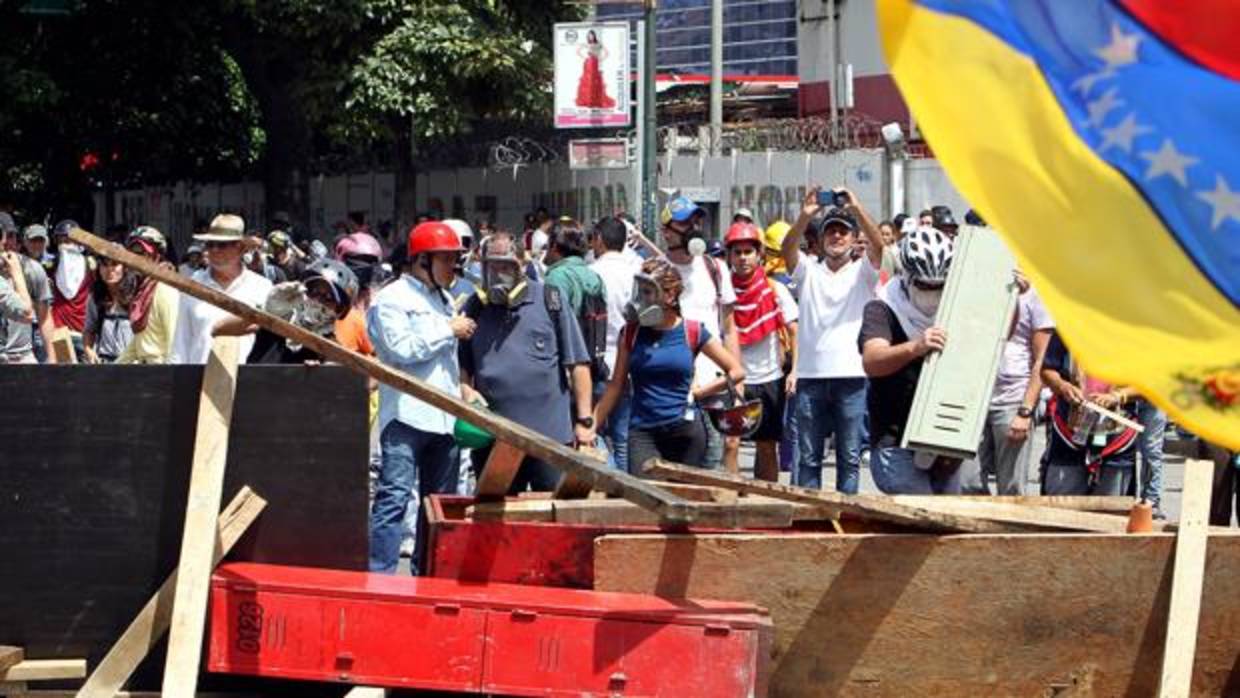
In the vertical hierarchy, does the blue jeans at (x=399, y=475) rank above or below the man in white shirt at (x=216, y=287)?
below

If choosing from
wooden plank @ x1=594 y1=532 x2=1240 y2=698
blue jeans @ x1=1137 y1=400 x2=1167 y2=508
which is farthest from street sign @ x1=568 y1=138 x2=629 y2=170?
wooden plank @ x1=594 y1=532 x2=1240 y2=698

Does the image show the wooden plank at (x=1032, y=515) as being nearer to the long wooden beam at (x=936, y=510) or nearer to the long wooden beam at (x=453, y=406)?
the long wooden beam at (x=936, y=510)

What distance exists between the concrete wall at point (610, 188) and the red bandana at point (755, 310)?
43.3 feet

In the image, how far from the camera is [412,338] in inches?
382

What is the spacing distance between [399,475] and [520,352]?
0.88 metres

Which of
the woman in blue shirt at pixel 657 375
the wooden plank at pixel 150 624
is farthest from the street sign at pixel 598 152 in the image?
the wooden plank at pixel 150 624

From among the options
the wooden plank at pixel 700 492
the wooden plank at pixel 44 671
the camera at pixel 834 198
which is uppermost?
the camera at pixel 834 198

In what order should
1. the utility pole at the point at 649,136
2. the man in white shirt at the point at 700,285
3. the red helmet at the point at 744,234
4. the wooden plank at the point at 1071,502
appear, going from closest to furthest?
the wooden plank at the point at 1071,502
the man in white shirt at the point at 700,285
the red helmet at the point at 744,234
the utility pole at the point at 649,136

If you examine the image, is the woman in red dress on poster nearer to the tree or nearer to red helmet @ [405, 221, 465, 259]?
the tree

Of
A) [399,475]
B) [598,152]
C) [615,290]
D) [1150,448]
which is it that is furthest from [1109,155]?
[598,152]

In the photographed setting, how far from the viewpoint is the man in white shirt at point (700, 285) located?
12.0 m

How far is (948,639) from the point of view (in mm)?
6055

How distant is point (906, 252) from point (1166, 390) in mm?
4613

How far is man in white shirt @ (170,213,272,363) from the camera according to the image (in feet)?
30.7
